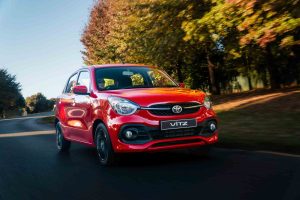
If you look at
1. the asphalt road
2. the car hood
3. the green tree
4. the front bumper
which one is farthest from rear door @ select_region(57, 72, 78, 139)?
the green tree

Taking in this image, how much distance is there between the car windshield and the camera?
9172mm

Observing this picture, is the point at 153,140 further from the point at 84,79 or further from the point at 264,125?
the point at 264,125

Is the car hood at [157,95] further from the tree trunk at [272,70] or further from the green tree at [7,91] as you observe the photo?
the green tree at [7,91]

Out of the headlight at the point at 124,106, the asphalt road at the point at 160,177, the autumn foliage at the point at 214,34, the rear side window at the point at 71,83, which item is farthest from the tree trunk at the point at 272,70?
the headlight at the point at 124,106

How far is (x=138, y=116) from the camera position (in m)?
7.96

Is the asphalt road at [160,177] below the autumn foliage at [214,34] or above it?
below

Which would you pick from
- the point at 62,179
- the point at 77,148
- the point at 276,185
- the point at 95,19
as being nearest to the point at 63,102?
the point at 77,148

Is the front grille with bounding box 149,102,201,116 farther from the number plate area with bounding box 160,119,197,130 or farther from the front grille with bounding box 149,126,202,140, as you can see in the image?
the front grille with bounding box 149,126,202,140

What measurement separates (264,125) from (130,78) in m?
5.43

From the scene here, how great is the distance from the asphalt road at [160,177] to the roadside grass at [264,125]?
0.75 meters

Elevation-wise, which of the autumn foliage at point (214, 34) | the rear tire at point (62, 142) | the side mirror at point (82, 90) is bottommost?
the rear tire at point (62, 142)

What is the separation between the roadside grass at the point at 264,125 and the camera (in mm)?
9852

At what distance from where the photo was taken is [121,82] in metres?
9.23

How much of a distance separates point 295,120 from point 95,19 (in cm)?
3329
